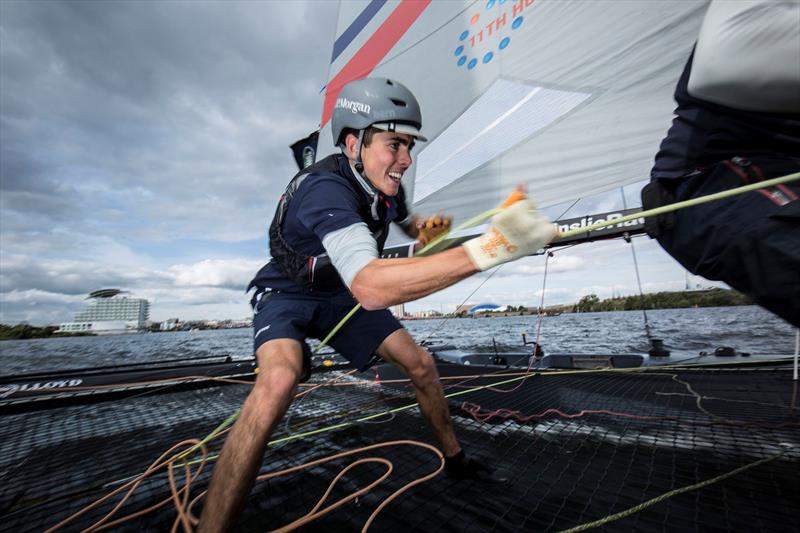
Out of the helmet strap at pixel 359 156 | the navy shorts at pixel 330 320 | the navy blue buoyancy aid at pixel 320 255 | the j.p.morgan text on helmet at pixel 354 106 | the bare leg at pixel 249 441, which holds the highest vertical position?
the j.p.morgan text on helmet at pixel 354 106

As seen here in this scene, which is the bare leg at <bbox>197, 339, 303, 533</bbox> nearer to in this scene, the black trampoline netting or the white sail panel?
the black trampoline netting

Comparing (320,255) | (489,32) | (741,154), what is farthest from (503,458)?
(489,32)

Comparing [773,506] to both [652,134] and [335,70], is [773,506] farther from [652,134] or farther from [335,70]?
[335,70]

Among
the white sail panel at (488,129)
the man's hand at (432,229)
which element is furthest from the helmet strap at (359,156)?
the white sail panel at (488,129)

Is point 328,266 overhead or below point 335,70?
below

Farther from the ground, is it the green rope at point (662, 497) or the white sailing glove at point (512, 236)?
the white sailing glove at point (512, 236)

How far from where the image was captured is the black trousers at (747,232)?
3.14ft

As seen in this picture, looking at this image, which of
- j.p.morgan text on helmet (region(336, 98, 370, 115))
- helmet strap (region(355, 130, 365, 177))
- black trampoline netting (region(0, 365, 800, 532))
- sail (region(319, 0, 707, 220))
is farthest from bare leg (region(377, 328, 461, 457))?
sail (region(319, 0, 707, 220))

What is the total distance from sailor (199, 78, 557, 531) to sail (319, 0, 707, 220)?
1.19 m

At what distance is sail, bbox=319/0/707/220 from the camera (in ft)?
7.73

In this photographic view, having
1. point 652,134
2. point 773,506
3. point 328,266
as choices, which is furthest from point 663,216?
point 652,134

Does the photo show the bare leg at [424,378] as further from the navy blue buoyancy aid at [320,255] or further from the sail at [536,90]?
the sail at [536,90]

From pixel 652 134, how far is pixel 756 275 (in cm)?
196

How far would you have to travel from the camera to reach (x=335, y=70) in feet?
15.6
